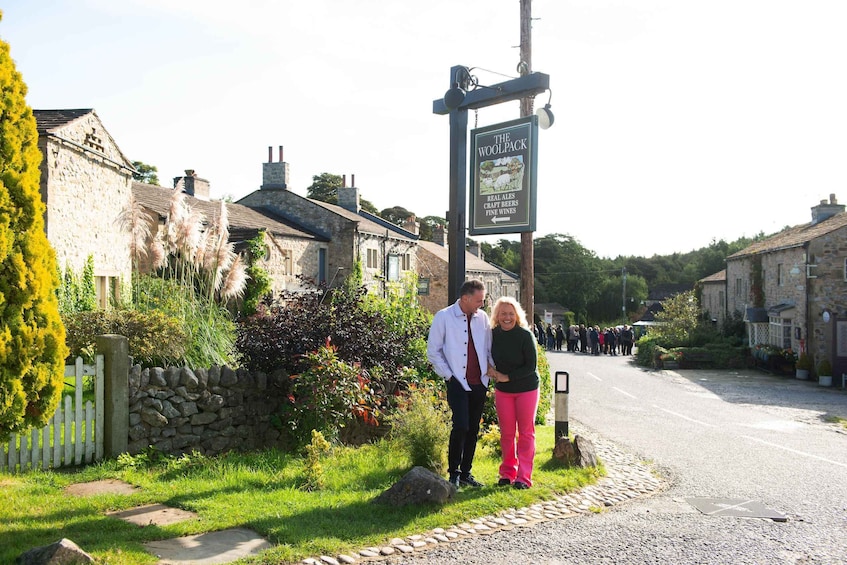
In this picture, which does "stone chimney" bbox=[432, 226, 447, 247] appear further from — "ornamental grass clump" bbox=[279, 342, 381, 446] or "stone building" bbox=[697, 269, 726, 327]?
"ornamental grass clump" bbox=[279, 342, 381, 446]

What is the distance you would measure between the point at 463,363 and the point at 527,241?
7170 millimetres

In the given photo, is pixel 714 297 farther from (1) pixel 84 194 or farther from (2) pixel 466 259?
(1) pixel 84 194

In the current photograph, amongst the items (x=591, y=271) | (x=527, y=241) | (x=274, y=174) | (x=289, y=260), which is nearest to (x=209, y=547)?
(x=527, y=241)

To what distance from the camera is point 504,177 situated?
8078mm

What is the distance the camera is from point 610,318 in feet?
245

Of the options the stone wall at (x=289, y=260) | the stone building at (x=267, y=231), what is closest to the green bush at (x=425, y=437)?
the stone building at (x=267, y=231)

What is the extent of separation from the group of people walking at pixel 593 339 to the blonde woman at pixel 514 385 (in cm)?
2780

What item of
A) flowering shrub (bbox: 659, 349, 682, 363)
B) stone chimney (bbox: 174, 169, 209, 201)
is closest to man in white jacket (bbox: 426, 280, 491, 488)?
stone chimney (bbox: 174, 169, 209, 201)

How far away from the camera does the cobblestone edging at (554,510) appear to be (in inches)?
192

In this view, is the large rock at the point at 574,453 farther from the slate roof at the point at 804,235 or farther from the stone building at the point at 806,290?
the slate roof at the point at 804,235

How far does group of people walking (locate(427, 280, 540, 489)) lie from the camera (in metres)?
6.34

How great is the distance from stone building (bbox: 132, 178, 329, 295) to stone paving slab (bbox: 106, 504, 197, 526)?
1624 centimetres

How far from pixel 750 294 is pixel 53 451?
31919mm

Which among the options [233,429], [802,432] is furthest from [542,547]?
[802,432]
